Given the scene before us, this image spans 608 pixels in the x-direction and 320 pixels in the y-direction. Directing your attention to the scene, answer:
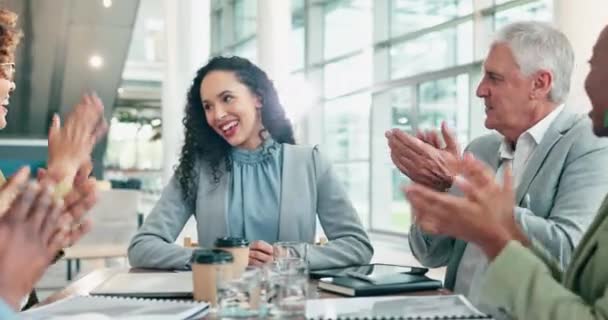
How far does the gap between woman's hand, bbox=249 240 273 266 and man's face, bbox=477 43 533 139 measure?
708 mm

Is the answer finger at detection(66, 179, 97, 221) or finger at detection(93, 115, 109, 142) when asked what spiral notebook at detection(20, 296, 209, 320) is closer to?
finger at detection(66, 179, 97, 221)

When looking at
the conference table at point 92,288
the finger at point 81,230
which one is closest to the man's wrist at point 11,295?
the finger at point 81,230

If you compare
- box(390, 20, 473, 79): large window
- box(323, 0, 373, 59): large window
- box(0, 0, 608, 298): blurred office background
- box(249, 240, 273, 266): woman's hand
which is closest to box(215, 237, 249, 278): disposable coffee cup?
box(249, 240, 273, 266): woman's hand

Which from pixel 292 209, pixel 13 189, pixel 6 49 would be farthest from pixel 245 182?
pixel 13 189

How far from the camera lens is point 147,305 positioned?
1.18 meters

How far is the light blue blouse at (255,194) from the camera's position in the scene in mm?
1986

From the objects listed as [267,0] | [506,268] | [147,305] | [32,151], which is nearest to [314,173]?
[147,305]

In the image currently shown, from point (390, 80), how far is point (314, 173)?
5714mm

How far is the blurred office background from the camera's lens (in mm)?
6580

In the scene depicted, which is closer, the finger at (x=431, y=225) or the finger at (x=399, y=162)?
the finger at (x=431, y=225)

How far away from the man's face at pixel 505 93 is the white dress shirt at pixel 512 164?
0.04 meters

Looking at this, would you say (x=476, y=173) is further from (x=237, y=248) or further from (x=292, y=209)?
(x=292, y=209)

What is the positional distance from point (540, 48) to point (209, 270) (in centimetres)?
106

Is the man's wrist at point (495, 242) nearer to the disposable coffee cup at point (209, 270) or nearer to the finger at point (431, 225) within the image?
the finger at point (431, 225)
